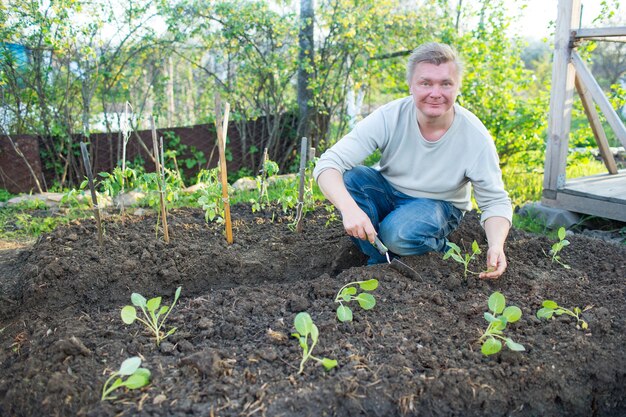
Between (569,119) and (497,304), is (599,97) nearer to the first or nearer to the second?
(569,119)

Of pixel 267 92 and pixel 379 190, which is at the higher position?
pixel 267 92

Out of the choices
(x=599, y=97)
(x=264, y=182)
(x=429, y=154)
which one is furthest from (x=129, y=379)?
(x=599, y=97)

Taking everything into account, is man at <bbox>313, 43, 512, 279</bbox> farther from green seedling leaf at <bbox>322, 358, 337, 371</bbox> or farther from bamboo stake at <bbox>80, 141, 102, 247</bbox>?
bamboo stake at <bbox>80, 141, 102, 247</bbox>

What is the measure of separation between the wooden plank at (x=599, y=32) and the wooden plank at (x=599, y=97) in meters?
0.14

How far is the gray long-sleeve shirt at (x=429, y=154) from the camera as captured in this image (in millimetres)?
2693

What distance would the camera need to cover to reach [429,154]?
2828 millimetres

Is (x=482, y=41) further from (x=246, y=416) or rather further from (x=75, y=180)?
(x=246, y=416)

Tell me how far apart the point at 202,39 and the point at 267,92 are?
2.88ft

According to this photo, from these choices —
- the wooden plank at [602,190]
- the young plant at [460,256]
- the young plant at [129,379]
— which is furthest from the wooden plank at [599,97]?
the young plant at [129,379]

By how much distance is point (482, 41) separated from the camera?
5574mm

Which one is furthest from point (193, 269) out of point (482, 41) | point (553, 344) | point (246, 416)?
point (482, 41)

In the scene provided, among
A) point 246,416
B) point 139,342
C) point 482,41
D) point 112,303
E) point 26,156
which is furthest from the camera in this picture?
point 482,41

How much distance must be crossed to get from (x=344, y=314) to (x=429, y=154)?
1.09 m

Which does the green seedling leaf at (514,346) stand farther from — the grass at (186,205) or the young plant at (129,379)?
the grass at (186,205)
